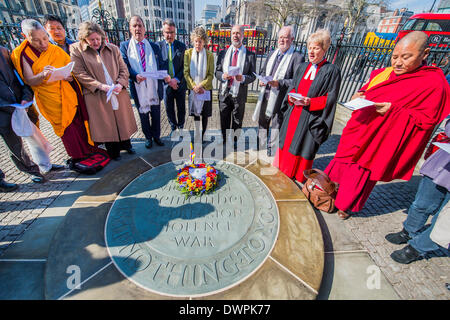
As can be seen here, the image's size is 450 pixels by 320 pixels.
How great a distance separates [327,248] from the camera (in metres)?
2.41

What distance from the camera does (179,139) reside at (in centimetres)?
457

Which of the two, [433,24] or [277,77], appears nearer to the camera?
[277,77]

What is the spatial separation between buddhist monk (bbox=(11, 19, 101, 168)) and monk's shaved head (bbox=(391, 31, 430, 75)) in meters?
4.29

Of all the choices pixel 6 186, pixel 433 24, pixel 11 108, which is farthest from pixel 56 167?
pixel 433 24

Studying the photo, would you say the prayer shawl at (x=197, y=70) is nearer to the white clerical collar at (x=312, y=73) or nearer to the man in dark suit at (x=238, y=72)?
the man in dark suit at (x=238, y=72)

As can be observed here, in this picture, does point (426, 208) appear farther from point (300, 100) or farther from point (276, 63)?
point (276, 63)

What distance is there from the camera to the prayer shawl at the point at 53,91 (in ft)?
9.05

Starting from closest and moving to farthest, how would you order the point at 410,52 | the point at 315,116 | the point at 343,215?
1. the point at 410,52
2. the point at 343,215
3. the point at 315,116

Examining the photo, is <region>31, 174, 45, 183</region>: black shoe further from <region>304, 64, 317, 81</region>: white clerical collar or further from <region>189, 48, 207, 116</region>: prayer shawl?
<region>304, 64, 317, 81</region>: white clerical collar

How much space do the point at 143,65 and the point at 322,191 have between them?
3779 mm

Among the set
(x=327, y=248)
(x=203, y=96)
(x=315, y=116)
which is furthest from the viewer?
(x=203, y=96)

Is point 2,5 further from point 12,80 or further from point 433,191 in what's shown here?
point 433,191

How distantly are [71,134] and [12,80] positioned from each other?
3.17 feet

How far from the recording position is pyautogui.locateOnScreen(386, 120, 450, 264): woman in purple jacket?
2012 mm
